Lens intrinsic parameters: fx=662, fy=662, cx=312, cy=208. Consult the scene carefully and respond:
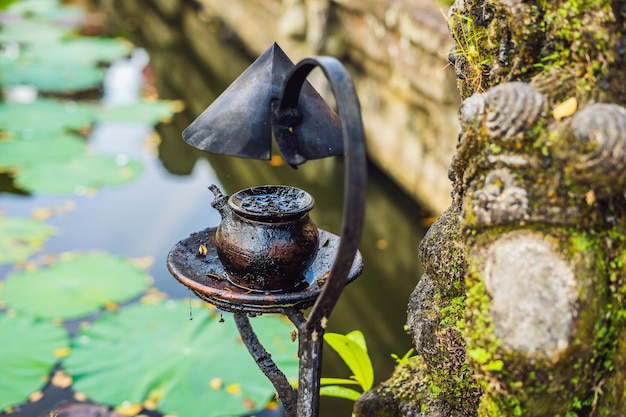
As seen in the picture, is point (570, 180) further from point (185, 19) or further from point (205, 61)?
point (185, 19)

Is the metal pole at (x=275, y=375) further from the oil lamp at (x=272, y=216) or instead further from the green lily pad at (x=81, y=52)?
the green lily pad at (x=81, y=52)

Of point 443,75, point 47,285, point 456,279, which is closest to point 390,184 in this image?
point 443,75

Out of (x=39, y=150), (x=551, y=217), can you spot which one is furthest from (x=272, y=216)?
(x=39, y=150)

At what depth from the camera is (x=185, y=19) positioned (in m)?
9.81

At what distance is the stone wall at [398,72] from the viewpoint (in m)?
4.08

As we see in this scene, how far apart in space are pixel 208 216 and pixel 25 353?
172 cm

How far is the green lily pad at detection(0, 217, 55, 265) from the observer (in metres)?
4.15

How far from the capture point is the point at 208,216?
4750 mm

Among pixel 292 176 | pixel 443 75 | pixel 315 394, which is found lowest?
pixel 292 176

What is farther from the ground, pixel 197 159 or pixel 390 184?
pixel 390 184

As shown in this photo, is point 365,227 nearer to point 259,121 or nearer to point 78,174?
point 78,174

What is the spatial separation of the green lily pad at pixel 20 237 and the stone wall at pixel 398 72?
2454mm

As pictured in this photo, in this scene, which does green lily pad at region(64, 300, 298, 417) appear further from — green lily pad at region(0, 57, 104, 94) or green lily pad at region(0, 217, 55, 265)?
green lily pad at region(0, 57, 104, 94)

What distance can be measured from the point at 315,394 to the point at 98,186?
3.89 meters
